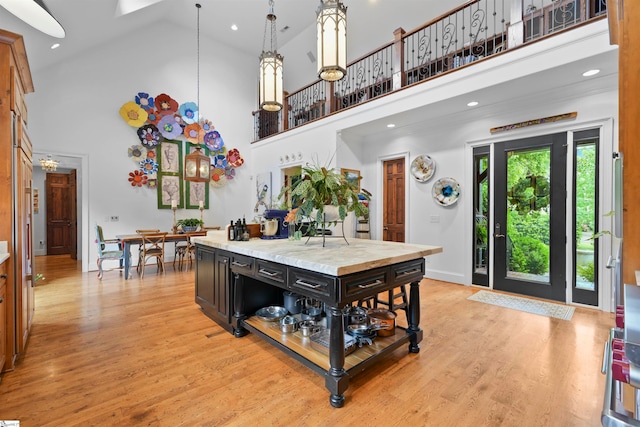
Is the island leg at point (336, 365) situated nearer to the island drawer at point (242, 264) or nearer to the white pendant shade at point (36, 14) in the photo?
the island drawer at point (242, 264)

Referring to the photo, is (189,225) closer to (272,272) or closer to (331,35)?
(272,272)

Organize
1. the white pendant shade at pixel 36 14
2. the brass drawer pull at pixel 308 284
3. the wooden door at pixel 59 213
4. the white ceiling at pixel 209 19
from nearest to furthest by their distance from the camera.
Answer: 1. the brass drawer pull at pixel 308 284
2. the white pendant shade at pixel 36 14
3. the white ceiling at pixel 209 19
4. the wooden door at pixel 59 213

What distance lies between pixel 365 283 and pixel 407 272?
519 millimetres

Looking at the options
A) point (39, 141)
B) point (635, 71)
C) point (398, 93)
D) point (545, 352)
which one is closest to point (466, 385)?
point (545, 352)

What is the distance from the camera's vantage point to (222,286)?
2.94 meters

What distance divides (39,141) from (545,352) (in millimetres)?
8158

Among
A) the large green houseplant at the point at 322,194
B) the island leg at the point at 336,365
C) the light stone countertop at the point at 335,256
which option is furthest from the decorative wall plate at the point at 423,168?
the island leg at the point at 336,365

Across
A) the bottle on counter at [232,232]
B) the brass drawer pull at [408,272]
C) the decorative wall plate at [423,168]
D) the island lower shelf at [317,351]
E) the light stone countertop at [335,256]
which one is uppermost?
the decorative wall plate at [423,168]

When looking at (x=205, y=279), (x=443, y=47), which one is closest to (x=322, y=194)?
(x=205, y=279)

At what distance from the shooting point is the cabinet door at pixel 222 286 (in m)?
2.85

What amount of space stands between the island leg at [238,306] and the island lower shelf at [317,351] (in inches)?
5.8

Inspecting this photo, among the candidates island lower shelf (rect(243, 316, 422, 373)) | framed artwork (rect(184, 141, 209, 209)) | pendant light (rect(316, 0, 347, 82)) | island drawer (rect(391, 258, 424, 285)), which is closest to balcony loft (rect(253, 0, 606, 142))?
framed artwork (rect(184, 141, 209, 209))

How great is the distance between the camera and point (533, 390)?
2.00 meters

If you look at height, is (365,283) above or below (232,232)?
below
